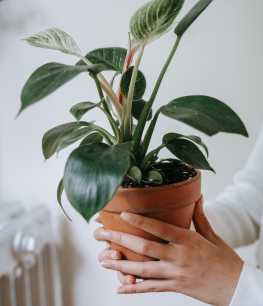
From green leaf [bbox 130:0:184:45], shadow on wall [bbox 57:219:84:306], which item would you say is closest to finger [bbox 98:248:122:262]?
green leaf [bbox 130:0:184:45]

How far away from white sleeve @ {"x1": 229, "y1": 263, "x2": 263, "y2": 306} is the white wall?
0.54 m

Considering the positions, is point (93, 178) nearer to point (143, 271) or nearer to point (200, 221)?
point (143, 271)

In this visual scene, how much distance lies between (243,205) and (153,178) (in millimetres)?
673

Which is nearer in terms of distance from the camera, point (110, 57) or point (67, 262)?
point (110, 57)

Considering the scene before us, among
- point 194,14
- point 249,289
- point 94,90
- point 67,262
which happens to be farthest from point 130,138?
point 67,262

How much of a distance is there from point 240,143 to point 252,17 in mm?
484

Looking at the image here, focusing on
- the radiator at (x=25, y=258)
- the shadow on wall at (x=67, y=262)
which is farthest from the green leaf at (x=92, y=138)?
the shadow on wall at (x=67, y=262)

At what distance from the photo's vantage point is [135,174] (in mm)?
456

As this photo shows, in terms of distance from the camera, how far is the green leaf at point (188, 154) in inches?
18.4

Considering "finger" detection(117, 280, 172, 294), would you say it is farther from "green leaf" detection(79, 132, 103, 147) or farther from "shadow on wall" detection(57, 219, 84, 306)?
"shadow on wall" detection(57, 219, 84, 306)

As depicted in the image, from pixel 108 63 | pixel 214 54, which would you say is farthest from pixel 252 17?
pixel 108 63

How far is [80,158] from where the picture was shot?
0.38 metres

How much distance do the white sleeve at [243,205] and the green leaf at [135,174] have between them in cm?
57

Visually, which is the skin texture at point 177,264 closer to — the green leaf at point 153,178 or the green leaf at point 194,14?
the green leaf at point 153,178
